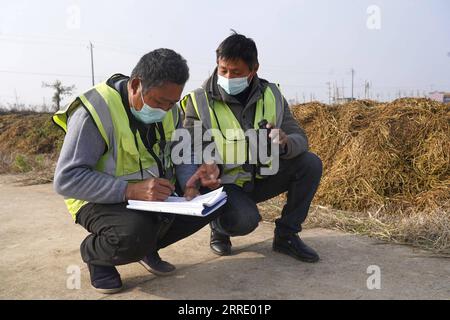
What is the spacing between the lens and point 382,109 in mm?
5344

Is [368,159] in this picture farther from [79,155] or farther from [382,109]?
[79,155]

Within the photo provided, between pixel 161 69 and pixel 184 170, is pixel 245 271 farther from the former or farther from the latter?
pixel 161 69

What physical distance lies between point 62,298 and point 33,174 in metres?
4.58

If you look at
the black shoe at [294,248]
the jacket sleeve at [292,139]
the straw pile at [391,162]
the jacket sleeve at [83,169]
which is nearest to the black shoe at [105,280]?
the jacket sleeve at [83,169]

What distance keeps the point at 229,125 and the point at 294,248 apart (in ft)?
2.91

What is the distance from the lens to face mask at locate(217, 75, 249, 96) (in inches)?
111

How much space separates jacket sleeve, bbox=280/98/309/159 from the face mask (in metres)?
0.36

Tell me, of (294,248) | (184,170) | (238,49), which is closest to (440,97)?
(294,248)

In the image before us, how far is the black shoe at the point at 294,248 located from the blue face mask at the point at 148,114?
1171mm

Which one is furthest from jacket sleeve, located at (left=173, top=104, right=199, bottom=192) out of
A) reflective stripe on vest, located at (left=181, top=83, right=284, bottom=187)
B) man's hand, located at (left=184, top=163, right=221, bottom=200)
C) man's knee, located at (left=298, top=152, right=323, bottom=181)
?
man's knee, located at (left=298, top=152, right=323, bottom=181)

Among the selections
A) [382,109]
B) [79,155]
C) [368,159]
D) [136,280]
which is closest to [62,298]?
[136,280]

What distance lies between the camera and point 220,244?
299cm

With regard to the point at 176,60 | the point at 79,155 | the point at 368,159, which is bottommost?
the point at 368,159

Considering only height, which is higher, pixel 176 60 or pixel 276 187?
pixel 176 60
